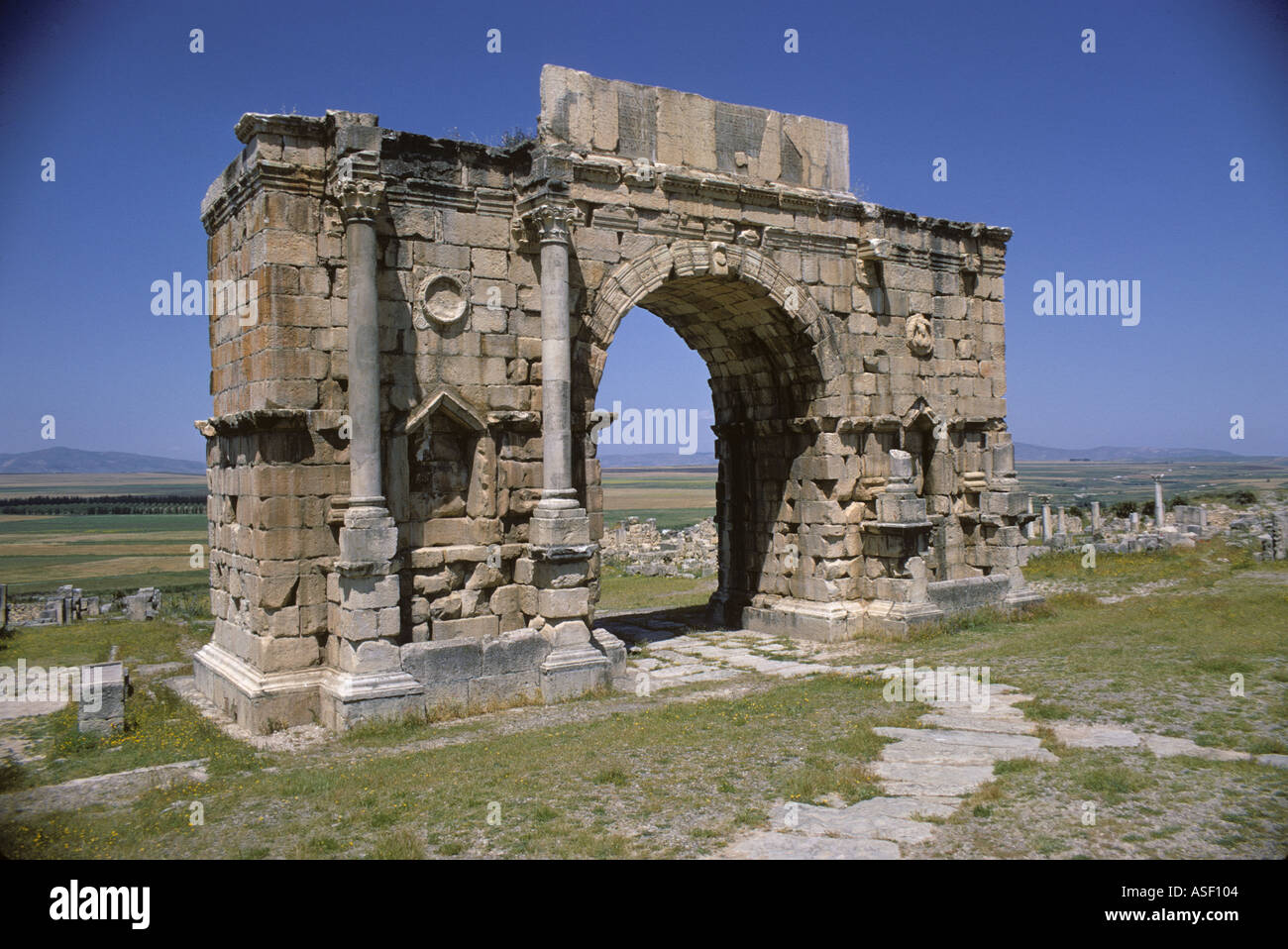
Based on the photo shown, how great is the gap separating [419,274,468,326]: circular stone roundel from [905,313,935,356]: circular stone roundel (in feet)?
23.3

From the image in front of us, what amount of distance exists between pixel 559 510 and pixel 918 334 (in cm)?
685

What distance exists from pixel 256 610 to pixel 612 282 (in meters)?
5.63

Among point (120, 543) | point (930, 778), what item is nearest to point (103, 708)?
point (930, 778)

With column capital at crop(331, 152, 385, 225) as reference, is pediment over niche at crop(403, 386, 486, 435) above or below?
below

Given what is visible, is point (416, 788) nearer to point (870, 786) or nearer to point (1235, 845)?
point (870, 786)

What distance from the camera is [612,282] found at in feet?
38.9

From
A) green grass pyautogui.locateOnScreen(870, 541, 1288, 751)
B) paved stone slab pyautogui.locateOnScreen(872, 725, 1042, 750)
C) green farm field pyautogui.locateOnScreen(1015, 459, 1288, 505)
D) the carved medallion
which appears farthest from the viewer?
green farm field pyautogui.locateOnScreen(1015, 459, 1288, 505)

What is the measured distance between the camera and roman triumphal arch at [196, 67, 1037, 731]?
9.73 m

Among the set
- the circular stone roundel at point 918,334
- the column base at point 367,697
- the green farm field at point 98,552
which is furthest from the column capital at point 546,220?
the green farm field at point 98,552

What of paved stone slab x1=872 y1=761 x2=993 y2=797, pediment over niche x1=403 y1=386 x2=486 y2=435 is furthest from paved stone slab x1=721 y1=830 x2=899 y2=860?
pediment over niche x1=403 y1=386 x2=486 y2=435

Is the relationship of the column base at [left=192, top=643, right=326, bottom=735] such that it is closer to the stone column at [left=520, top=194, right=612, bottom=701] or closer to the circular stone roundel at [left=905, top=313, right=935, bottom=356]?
the stone column at [left=520, top=194, right=612, bottom=701]

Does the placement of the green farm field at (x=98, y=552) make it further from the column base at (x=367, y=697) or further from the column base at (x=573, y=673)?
the column base at (x=573, y=673)

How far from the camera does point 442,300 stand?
10.6m
